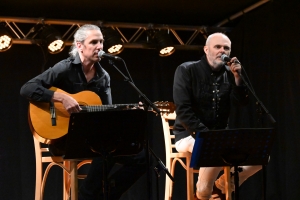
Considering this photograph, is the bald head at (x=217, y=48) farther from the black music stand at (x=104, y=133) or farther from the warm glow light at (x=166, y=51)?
the warm glow light at (x=166, y=51)

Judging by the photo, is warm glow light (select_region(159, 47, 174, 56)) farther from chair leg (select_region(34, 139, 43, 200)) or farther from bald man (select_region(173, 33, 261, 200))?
chair leg (select_region(34, 139, 43, 200))

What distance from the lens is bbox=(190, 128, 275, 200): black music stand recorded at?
11.0ft

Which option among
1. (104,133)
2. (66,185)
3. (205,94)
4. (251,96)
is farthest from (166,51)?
(104,133)

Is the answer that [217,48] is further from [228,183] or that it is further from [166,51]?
[166,51]

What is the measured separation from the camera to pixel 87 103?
4203mm

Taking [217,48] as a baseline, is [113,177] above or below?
below

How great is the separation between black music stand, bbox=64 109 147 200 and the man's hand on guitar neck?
0.63 m

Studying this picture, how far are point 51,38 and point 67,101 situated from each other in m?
2.44

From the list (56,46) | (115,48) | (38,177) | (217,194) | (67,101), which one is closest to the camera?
(67,101)

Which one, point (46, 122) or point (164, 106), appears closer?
point (46, 122)

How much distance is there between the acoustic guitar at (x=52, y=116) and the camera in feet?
13.0

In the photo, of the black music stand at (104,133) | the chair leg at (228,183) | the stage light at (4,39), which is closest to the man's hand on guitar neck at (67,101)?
the black music stand at (104,133)

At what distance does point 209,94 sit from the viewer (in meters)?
4.73

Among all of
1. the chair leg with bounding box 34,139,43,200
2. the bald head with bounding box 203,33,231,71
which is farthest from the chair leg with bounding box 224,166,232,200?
the chair leg with bounding box 34,139,43,200
